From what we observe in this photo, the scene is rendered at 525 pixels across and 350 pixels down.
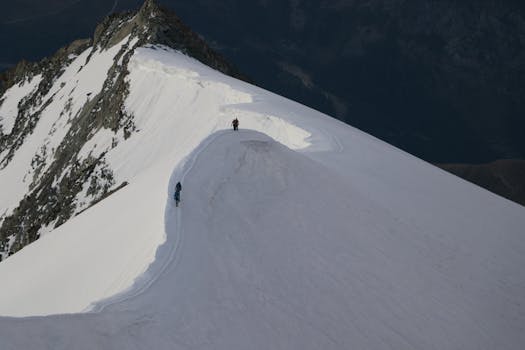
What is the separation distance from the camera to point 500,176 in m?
98.8

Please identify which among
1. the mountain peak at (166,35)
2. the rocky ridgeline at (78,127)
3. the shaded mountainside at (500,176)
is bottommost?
the shaded mountainside at (500,176)

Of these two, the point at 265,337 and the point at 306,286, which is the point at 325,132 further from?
the point at 265,337

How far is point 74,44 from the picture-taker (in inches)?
2876

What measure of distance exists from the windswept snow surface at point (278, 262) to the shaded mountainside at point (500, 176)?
76214 millimetres

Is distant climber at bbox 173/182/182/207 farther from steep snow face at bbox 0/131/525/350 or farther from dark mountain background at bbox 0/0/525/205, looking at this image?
dark mountain background at bbox 0/0/525/205

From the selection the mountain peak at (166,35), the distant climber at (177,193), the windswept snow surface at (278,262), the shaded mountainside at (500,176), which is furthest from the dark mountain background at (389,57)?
the distant climber at (177,193)

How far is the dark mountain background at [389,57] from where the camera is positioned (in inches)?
6363

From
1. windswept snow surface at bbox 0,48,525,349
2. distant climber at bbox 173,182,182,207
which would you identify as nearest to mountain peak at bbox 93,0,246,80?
windswept snow surface at bbox 0,48,525,349

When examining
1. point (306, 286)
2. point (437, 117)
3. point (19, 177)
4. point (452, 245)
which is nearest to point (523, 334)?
point (452, 245)

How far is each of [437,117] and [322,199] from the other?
164 metres

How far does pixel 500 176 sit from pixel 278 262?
94.2 meters

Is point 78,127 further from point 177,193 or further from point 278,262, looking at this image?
point 278,262

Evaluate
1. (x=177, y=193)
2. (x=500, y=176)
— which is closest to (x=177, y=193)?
(x=177, y=193)

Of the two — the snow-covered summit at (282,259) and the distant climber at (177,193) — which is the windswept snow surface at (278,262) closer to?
the snow-covered summit at (282,259)
